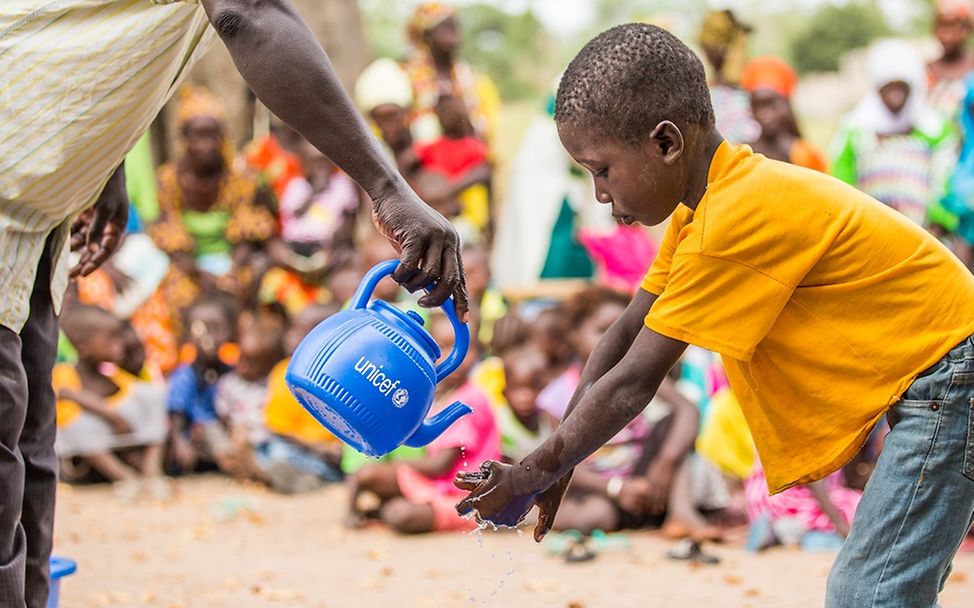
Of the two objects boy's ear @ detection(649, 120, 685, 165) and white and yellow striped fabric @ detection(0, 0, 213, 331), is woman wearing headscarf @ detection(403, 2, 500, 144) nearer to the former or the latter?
white and yellow striped fabric @ detection(0, 0, 213, 331)

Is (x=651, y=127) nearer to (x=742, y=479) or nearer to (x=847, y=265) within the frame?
(x=847, y=265)

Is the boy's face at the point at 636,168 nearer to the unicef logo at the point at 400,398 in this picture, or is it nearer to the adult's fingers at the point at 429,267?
the adult's fingers at the point at 429,267

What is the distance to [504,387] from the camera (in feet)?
17.9

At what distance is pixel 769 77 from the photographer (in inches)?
246

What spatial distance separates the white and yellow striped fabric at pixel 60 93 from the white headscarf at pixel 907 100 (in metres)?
4.75

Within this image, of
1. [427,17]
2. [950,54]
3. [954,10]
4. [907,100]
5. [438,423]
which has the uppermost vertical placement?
[954,10]

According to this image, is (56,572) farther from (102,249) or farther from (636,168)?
(636,168)

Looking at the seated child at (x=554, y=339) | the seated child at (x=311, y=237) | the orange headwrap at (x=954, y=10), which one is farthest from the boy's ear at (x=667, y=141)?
the orange headwrap at (x=954, y=10)

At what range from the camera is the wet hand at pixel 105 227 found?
3.10 metres

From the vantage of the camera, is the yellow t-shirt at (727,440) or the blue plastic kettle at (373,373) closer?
the blue plastic kettle at (373,373)

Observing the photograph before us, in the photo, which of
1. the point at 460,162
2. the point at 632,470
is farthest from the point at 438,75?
the point at 632,470

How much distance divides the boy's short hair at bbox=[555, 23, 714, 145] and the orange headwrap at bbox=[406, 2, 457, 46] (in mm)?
5517

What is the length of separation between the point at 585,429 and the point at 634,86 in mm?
650

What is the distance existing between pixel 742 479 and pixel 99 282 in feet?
12.8
